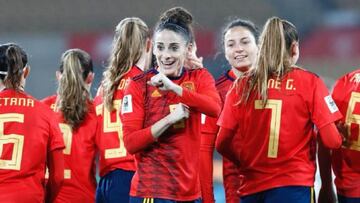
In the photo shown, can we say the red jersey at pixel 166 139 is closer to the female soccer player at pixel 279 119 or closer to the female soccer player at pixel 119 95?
the female soccer player at pixel 279 119

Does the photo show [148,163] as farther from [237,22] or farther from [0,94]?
[237,22]

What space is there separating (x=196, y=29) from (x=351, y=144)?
41.0 feet

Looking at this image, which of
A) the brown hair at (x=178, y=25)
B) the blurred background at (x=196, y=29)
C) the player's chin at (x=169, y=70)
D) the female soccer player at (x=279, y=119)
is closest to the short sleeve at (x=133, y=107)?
the player's chin at (x=169, y=70)

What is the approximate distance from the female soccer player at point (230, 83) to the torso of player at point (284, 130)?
56cm

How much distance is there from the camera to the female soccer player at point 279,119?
16.9ft

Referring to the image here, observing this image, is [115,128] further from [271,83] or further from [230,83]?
[271,83]

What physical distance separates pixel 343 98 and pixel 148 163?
4.46ft

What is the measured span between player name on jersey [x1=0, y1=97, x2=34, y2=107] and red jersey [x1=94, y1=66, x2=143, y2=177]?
0.84 metres

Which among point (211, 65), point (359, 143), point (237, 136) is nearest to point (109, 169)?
point (237, 136)

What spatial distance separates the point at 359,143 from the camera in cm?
536

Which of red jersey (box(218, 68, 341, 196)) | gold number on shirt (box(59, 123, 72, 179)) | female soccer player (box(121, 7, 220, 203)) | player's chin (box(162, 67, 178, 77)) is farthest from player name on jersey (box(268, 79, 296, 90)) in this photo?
gold number on shirt (box(59, 123, 72, 179))

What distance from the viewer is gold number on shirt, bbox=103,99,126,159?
6.21 m

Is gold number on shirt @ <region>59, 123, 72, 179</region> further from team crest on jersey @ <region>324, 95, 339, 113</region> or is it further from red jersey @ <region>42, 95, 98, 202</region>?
team crest on jersey @ <region>324, 95, 339, 113</region>

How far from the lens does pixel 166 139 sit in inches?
201
